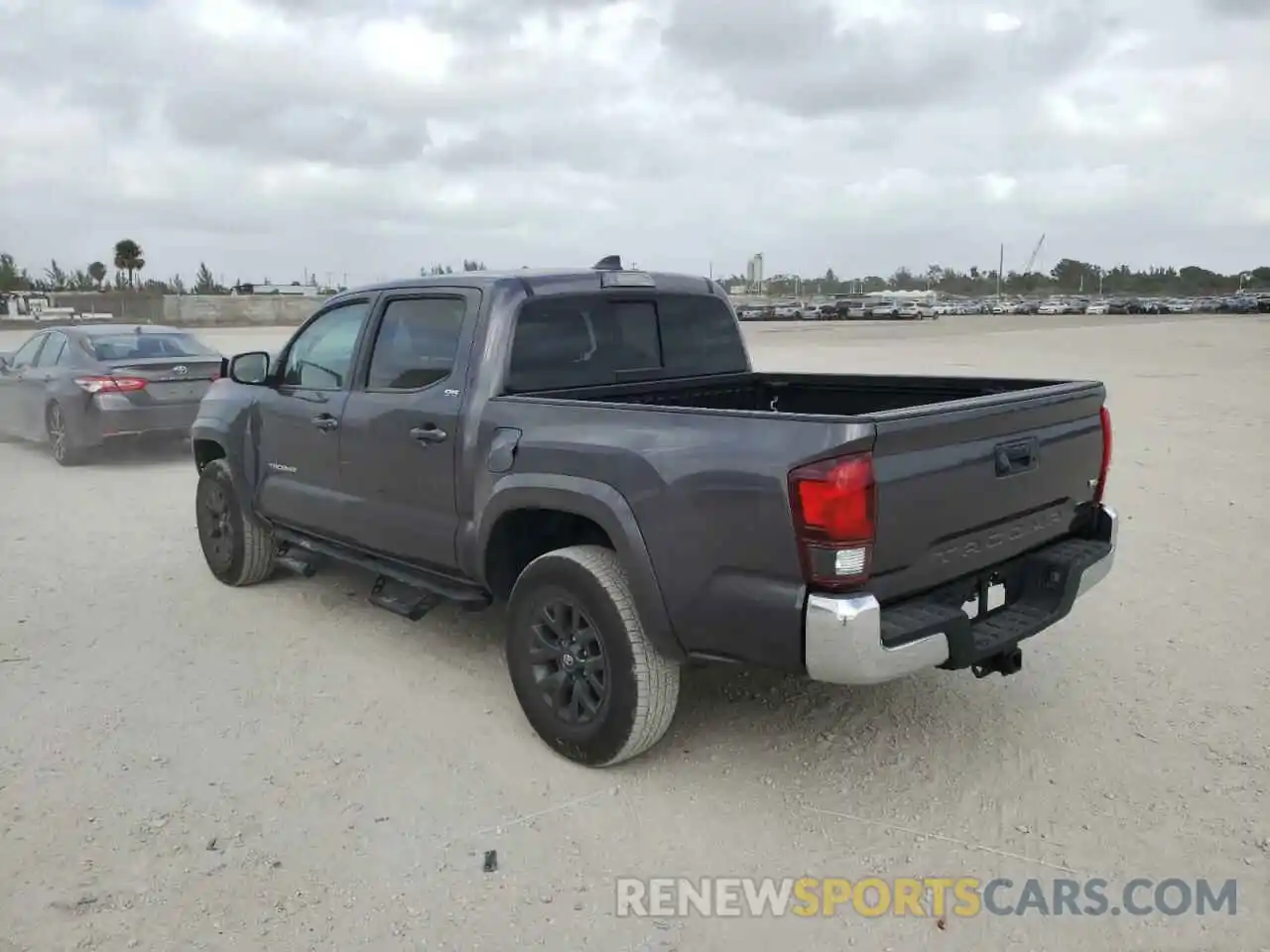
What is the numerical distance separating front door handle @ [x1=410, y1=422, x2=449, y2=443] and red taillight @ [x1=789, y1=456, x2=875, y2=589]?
1.86m

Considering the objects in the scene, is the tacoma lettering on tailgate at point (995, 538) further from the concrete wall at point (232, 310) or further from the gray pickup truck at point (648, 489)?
the concrete wall at point (232, 310)

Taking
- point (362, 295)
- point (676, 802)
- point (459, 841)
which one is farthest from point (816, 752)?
point (362, 295)

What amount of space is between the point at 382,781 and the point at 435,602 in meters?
1.14

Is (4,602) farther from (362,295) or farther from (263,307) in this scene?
(263,307)

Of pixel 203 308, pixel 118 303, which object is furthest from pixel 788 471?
pixel 118 303

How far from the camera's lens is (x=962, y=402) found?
3463 millimetres

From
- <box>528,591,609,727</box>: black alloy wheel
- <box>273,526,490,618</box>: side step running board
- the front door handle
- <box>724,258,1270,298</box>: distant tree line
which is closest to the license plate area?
<box>273,526,490,618</box>: side step running board

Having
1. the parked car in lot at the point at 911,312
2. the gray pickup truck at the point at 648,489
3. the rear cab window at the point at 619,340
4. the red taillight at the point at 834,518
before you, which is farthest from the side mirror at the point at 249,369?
the parked car in lot at the point at 911,312

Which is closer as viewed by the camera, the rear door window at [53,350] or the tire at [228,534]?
the tire at [228,534]

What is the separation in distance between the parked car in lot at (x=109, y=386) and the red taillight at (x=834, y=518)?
8215 millimetres

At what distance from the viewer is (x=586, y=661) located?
3.86 meters

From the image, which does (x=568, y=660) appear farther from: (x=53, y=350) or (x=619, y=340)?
(x=53, y=350)

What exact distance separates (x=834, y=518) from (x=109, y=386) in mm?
9325

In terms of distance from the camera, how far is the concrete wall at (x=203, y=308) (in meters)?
54.9
